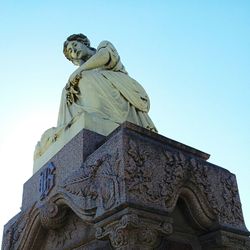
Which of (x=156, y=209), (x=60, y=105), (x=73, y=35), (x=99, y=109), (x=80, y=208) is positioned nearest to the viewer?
(x=156, y=209)

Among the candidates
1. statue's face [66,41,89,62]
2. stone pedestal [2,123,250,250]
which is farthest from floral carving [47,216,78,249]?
statue's face [66,41,89,62]

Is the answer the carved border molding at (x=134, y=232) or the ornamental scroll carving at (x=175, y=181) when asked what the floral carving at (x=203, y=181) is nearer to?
the ornamental scroll carving at (x=175, y=181)

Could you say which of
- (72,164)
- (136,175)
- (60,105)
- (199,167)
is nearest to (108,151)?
(136,175)

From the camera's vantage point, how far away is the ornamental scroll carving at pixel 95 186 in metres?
3.80

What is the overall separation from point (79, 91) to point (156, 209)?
2.68 m

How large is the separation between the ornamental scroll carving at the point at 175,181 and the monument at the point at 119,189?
11mm

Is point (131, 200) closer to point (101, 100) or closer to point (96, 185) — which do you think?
point (96, 185)

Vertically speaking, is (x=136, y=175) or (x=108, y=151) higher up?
(x=108, y=151)

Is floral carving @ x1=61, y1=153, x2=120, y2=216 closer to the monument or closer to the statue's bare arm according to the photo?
the monument

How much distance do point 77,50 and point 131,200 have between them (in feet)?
12.6

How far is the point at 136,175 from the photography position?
12.6 ft

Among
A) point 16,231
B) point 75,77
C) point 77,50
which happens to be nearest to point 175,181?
point 16,231

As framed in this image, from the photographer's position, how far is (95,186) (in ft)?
13.3

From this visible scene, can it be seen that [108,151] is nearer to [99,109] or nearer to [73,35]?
[99,109]
